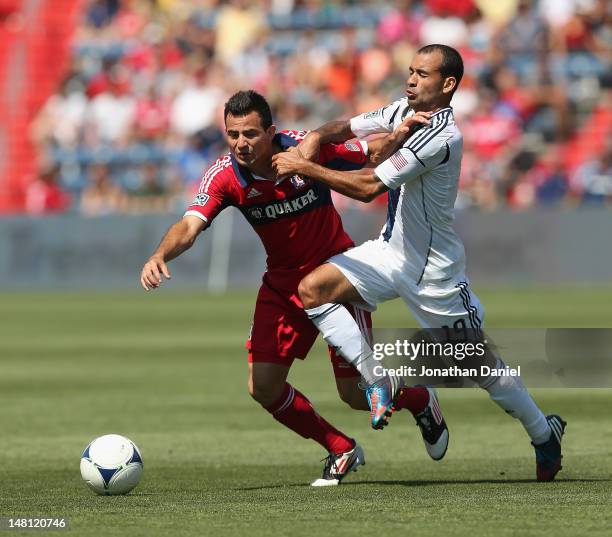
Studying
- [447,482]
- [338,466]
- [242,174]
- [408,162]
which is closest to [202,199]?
[242,174]

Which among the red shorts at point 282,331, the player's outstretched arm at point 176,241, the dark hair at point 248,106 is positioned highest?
the dark hair at point 248,106

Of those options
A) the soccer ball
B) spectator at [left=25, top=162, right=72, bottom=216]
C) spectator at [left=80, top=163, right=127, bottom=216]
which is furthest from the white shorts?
spectator at [left=25, top=162, right=72, bottom=216]

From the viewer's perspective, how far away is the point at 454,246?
26.3 ft

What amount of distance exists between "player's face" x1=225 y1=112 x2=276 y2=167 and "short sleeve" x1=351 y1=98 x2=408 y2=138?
61 centimetres

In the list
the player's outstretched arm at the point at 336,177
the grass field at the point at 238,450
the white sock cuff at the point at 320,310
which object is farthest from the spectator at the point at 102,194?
the player's outstretched arm at the point at 336,177

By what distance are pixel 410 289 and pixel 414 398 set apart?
2.42ft

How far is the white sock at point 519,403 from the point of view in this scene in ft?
25.7

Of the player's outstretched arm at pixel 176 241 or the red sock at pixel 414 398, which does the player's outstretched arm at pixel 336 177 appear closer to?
the player's outstretched arm at pixel 176 241

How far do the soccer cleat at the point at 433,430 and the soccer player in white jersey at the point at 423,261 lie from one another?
56cm

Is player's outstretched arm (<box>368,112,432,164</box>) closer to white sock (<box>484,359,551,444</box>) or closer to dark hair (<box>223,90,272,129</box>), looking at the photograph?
dark hair (<box>223,90,272,129</box>)

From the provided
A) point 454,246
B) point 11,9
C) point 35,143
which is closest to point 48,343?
point 454,246

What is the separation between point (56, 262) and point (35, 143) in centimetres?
533

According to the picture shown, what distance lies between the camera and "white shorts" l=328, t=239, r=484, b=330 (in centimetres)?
793

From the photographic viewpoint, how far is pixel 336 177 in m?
7.60
